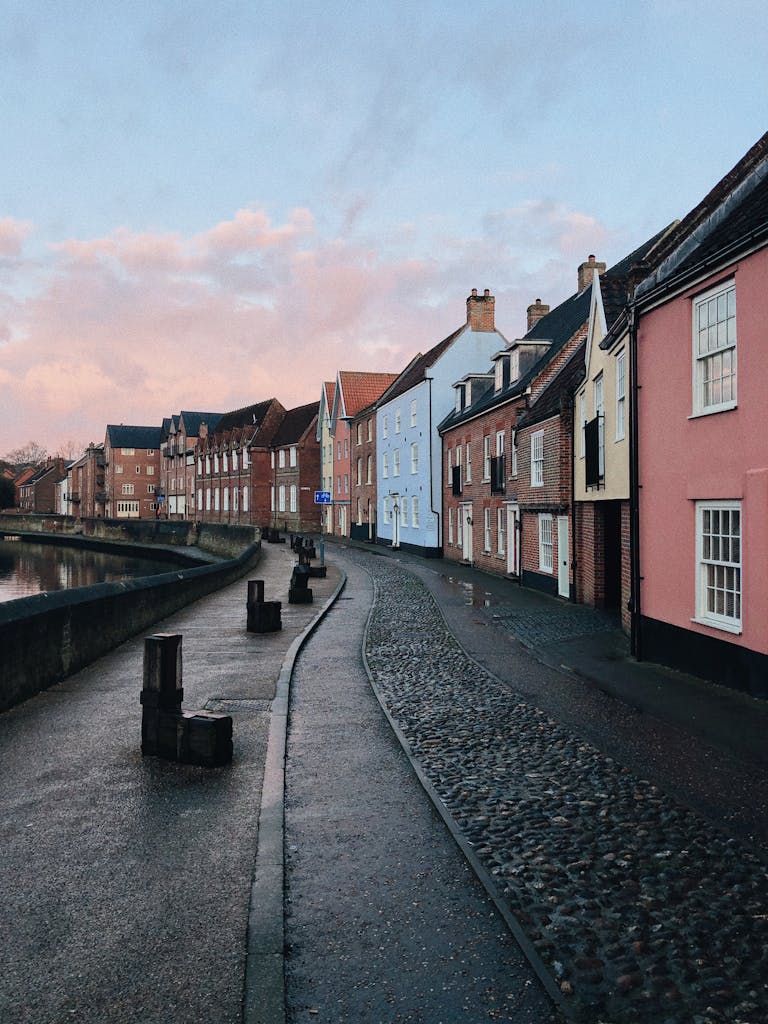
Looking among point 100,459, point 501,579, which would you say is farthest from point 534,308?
point 100,459

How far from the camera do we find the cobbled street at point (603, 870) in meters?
3.86

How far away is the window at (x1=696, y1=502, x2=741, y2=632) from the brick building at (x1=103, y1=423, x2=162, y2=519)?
4295 inches

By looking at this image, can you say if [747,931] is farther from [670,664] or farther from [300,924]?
[670,664]

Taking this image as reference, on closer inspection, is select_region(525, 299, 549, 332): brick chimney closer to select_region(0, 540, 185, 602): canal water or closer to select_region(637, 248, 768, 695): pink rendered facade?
select_region(637, 248, 768, 695): pink rendered facade

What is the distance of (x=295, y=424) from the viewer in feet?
237

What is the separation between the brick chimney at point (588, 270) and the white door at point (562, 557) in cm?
1224

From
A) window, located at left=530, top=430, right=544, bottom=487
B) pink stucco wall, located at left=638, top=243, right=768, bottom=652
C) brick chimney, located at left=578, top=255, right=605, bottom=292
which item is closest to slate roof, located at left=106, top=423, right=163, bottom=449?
brick chimney, located at left=578, top=255, right=605, bottom=292

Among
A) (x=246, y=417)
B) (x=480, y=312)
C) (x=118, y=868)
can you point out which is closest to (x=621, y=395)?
(x=118, y=868)

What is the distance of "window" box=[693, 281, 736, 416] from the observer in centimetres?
1085

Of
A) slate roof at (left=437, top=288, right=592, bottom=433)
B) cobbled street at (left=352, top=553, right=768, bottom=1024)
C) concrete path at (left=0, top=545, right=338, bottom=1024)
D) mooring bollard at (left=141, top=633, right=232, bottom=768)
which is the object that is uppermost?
slate roof at (left=437, top=288, right=592, bottom=433)

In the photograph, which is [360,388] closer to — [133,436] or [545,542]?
[545,542]

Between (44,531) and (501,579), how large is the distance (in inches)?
3174

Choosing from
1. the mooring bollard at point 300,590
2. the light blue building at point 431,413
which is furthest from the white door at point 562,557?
the light blue building at point 431,413

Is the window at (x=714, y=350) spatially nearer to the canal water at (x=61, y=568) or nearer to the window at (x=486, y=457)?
the window at (x=486, y=457)
